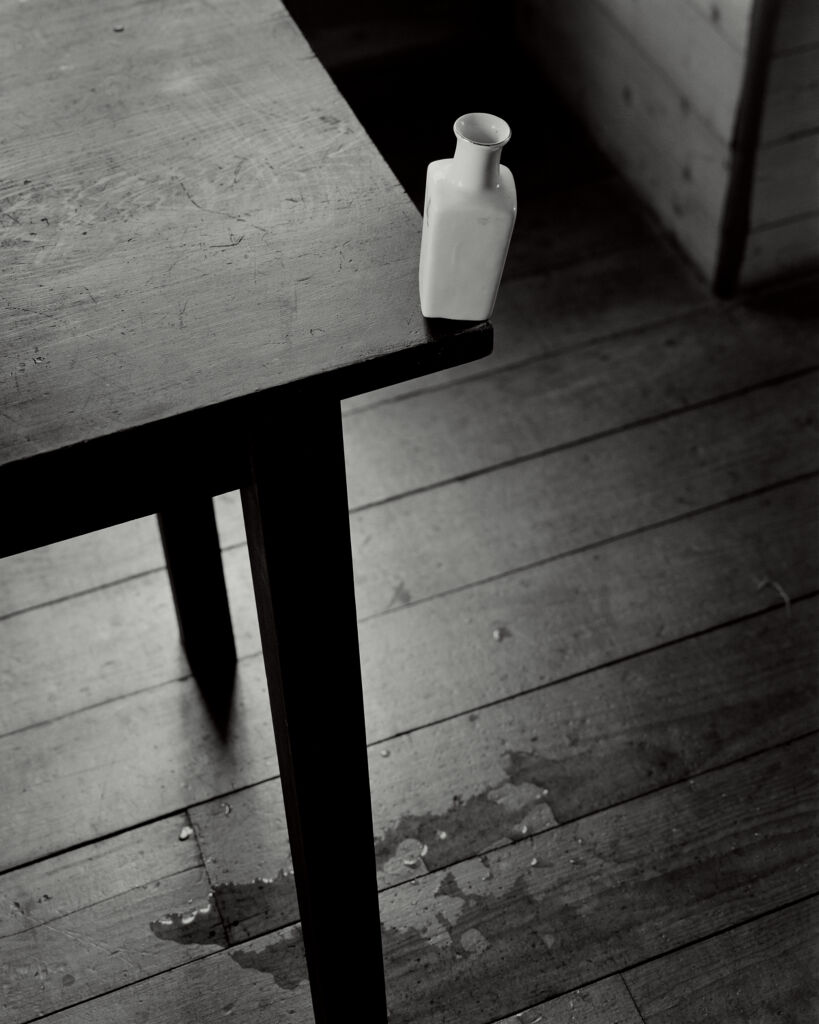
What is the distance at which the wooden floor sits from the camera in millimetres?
1293

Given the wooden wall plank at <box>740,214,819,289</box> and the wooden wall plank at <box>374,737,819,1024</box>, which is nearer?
the wooden wall plank at <box>374,737,819,1024</box>

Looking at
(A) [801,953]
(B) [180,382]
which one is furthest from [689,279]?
(B) [180,382]

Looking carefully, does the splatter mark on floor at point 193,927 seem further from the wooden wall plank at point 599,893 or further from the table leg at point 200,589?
the table leg at point 200,589

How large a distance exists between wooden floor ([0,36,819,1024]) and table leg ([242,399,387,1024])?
31 millimetres

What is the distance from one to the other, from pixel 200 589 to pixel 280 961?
0.41 metres

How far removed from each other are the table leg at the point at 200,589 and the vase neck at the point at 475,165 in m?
0.63

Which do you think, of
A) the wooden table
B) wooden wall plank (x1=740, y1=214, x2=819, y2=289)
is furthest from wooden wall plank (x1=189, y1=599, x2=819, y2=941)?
wooden wall plank (x1=740, y1=214, x2=819, y2=289)

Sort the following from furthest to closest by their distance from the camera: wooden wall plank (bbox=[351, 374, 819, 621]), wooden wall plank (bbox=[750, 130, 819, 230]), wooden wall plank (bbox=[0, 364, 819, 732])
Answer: wooden wall plank (bbox=[750, 130, 819, 230]), wooden wall plank (bbox=[351, 374, 819, 621]), wooden wall plank (bbox=[0, 364, 819, 732])

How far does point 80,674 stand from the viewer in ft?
5.10

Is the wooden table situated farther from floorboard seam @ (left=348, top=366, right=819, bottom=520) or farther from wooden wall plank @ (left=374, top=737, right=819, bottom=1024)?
floorboard seam @ (left=348, top=366, right=819, bottom=520)

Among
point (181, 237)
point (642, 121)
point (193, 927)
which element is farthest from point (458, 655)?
point (642, 121)

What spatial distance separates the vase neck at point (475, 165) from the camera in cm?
71

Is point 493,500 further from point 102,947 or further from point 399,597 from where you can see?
point 102,947

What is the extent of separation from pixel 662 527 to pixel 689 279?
22.2 inches
